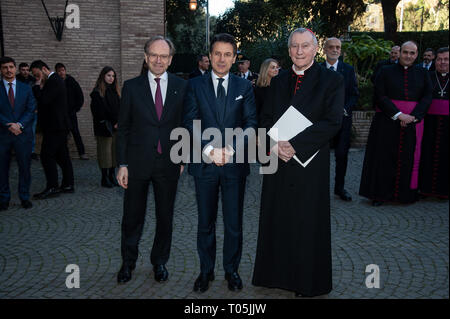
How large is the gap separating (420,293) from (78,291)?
10.6 ft

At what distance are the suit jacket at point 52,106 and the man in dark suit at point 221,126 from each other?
4.43 m

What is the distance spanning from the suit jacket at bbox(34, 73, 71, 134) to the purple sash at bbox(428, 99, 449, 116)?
6322 millimetres

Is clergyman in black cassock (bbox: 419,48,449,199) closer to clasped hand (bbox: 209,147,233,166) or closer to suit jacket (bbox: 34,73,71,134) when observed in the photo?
clasped hand (bbox: 209,147,233,166)

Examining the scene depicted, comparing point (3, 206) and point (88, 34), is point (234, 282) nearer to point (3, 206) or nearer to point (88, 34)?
point (3, 206)

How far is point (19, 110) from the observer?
688cm

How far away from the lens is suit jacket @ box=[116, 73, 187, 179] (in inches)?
160

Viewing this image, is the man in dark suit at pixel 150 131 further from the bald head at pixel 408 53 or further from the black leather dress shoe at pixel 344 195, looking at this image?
the bald head at pixel 408 53

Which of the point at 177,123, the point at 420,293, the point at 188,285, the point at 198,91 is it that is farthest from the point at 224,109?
the point at 420,293

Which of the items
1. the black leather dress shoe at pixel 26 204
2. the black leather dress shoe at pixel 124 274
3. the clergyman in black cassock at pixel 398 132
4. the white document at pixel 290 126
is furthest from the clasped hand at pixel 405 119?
the black leather dress shoe at pixel 26 204

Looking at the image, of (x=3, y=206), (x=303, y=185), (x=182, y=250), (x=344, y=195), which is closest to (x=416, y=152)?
(x=344, y=195)

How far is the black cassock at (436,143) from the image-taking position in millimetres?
7238

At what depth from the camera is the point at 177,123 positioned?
13.8 ft

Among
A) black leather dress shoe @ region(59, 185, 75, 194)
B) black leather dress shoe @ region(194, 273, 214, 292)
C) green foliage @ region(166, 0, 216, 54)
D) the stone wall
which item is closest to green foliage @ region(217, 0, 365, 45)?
green foliage @ region(166, 0, 216, 54)
